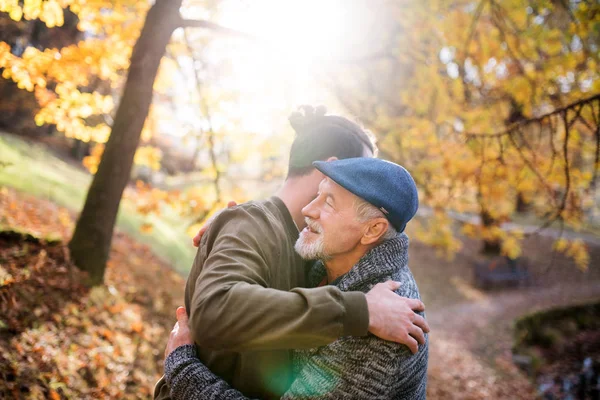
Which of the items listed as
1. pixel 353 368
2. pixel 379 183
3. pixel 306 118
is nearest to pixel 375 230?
pixel 379 183

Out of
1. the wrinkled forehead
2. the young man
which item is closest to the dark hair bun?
the young man

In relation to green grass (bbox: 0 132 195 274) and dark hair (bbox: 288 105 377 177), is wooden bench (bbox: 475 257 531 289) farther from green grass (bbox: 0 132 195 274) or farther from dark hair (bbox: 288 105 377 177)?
dark hair (bbox: 288 105 377 177)

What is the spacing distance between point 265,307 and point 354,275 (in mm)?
633

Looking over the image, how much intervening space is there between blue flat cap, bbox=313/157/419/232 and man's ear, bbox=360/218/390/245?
4 centimetres

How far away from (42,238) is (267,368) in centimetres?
431

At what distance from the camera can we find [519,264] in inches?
639

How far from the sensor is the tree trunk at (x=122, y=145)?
4.76 meters

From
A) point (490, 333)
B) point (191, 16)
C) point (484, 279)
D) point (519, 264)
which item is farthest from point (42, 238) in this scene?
point (519, 264)

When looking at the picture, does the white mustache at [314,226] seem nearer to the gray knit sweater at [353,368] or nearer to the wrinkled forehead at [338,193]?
the wrinkled forehead at [338,193]

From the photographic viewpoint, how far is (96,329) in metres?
Answer: 4.67

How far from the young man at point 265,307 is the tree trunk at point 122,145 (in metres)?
3.18

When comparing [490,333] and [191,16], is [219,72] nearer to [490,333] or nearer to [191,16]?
[191,16]

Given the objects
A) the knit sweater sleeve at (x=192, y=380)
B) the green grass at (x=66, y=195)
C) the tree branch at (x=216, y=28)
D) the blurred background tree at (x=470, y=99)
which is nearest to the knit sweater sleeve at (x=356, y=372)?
the knit sweater sleeve at (x=192, y=380)

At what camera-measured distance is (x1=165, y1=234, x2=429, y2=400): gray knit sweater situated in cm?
178
